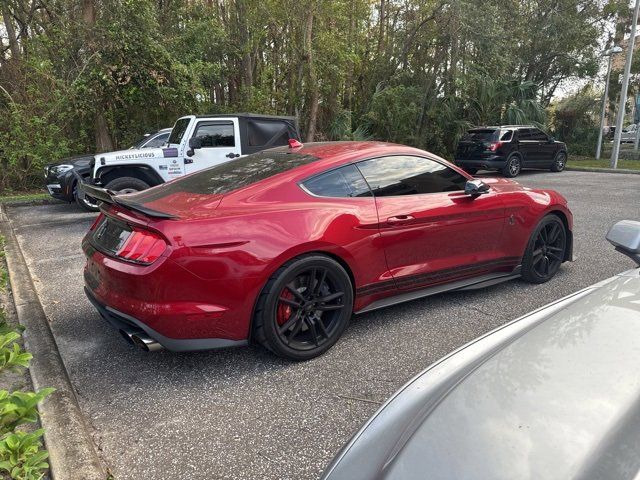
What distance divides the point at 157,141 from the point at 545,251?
7831 mm

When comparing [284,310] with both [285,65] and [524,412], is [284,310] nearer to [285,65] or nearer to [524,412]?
[524,412]

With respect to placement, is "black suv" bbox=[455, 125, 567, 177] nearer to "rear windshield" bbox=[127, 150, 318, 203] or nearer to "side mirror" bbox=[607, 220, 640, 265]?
"rear windshield" bbox=[127, 150, 318, 203]

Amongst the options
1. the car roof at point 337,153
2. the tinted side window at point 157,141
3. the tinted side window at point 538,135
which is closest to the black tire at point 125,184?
the tinted side window at point 157,141

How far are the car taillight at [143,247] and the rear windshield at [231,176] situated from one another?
18.2 inches

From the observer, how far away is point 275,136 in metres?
8.85

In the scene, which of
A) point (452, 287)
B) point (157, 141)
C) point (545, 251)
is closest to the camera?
point (452, 287)

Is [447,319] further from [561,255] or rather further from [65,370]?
[65,370]

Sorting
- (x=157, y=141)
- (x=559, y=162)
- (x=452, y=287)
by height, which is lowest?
(x=559, y=162)

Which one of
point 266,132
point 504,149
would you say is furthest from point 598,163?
point 266,132

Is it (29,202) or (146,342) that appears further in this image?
(29,202)

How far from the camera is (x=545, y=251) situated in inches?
185

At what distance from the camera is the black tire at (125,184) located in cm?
813

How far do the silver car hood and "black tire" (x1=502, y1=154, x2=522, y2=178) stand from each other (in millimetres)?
13765

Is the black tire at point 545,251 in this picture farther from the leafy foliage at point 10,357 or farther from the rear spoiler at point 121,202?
the leafy foliage at point 10,357
